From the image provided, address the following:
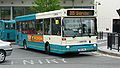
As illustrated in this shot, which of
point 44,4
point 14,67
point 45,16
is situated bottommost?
point 14,67

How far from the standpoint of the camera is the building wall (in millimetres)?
49781

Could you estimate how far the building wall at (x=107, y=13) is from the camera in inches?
1960

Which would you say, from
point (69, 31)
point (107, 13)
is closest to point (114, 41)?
point (69, 31)

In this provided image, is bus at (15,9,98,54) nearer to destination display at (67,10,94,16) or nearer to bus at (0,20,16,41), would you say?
destination display at (67,10,94,16)

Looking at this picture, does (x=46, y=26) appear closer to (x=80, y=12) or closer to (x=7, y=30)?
(x=80, y=12)

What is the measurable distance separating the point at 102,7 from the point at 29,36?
33039 mm

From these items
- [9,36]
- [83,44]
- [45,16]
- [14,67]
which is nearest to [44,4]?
[9,36]

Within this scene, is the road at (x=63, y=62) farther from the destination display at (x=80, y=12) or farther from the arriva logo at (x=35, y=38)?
the destination display at (x=80, y=12)

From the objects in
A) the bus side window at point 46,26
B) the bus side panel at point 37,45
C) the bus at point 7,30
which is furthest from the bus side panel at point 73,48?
the bus at point 7,30

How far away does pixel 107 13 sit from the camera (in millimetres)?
51062

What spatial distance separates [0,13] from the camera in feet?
151

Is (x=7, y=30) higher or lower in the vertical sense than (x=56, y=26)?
lower

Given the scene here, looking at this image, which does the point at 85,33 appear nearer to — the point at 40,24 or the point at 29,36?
the point at 40,24

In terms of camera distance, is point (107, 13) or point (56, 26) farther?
point (107, 13)
